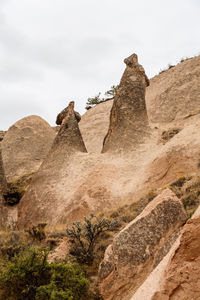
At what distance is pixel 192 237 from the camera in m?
2.87

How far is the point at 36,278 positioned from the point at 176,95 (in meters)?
16.0

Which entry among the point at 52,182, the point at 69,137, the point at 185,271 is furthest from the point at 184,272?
the point at 69,137

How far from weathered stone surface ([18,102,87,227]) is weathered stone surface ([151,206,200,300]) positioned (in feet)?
26.8

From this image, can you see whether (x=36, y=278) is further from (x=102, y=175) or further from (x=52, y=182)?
(x=52, y=182)

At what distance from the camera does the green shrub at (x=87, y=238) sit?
720cm

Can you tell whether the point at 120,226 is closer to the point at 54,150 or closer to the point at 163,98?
the point at 54,150

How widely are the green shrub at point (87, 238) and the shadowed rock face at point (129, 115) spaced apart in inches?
224

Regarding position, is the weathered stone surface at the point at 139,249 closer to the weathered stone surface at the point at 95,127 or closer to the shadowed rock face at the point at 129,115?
the shadowed rock face at the point at 129,115

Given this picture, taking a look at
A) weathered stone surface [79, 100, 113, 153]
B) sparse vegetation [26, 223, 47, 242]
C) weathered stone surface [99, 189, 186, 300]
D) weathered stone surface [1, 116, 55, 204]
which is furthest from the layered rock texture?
weathered stone surface [79, 100, 113, 153]

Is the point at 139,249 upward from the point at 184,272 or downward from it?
downward

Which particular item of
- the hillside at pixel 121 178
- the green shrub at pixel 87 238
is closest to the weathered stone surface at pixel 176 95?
the hillside at pixel 121 178

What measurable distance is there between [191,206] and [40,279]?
3.33 meters

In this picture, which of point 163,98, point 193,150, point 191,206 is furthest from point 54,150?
point 163,98

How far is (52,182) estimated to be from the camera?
12.3 metres
